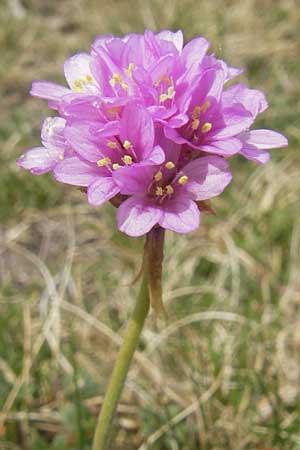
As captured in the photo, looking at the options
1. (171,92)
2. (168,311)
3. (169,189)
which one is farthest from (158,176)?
(168,311)

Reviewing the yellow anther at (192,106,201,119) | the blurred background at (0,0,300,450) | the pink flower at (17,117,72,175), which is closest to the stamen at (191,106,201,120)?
the yellow anther at (192,106,201,119)

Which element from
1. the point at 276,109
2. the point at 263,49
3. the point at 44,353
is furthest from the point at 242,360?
the point at 263,49

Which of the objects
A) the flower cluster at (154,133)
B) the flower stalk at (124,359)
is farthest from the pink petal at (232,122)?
the flower stalk at (124,359)

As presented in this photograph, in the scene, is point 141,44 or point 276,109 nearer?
point 141,44

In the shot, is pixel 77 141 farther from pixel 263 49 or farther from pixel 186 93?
pixel 263 49

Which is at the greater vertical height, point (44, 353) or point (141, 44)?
point (141, 44)

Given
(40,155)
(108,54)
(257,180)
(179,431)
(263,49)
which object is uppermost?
(108,54)

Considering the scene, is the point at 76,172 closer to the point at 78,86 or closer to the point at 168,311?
the point at 78,86
